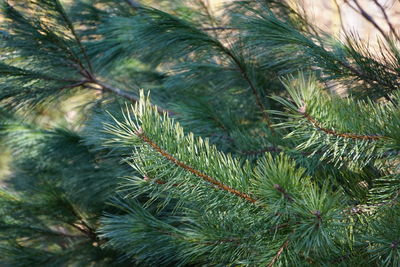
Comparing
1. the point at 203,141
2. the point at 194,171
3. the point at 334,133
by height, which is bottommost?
the point at 203,141

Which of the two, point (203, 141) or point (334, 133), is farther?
point (203, 141)

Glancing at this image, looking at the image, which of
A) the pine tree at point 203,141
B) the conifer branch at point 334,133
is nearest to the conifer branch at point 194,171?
the pine tree at point 203,141

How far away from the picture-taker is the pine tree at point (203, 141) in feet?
2.48

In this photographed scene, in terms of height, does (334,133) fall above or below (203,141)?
above

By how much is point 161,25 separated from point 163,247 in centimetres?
58

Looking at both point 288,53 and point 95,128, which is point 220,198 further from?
point 95,128

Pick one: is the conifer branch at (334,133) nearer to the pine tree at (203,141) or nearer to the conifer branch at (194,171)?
the pine tree at (203,141)

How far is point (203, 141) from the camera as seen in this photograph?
Result: 1.41m

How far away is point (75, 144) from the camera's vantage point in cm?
180

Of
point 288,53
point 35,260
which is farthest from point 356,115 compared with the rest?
point 35,260

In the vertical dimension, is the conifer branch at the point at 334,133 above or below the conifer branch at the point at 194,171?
above

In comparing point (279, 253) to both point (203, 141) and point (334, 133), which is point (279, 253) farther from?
point (203, 141)

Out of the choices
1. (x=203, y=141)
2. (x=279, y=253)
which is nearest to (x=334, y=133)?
(x=279, y=253)

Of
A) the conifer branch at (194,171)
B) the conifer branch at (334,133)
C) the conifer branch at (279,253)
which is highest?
the conifer branch at (334,133)
